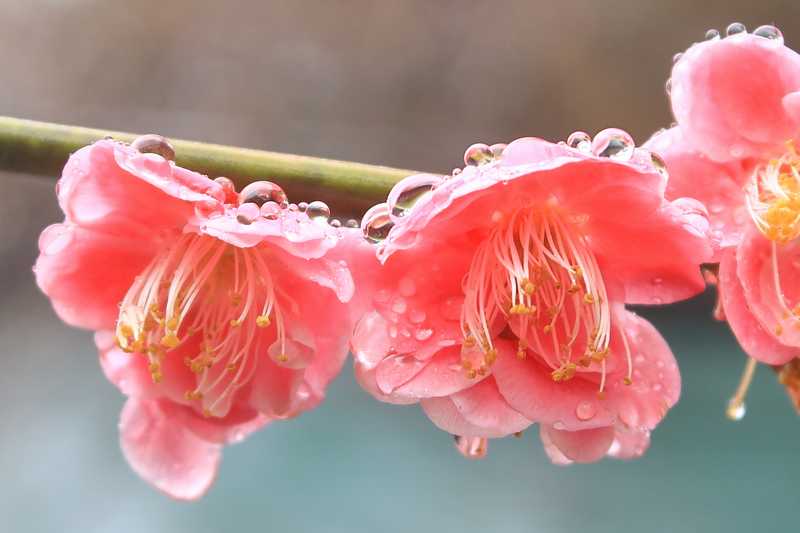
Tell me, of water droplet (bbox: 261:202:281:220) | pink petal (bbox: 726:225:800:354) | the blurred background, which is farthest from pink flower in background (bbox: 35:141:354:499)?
the blurred background

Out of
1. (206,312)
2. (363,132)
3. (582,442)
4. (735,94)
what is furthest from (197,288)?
(363,132)

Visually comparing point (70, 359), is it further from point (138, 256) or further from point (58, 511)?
point (138, 256)

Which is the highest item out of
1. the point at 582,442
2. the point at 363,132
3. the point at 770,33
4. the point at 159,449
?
the point at 770,33

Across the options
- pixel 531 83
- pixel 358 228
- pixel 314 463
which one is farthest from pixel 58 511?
pixel 358 228

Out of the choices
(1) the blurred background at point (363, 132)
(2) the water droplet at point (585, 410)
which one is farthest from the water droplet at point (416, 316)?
(1) the blurred background at point (363, 132)

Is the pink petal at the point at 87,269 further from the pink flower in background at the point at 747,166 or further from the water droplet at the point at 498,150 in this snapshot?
the pink flower in background at the point at 747,166

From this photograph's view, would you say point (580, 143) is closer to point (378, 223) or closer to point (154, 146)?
point (378, 223)

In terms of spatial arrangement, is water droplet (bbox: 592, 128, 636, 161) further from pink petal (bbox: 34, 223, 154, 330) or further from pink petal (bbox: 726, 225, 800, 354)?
pink petal (bbox: 34, 223, 154, 330)

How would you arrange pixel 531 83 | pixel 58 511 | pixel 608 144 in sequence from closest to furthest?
pixel 608 144 → pixel 58 511 → pixel 531 83
